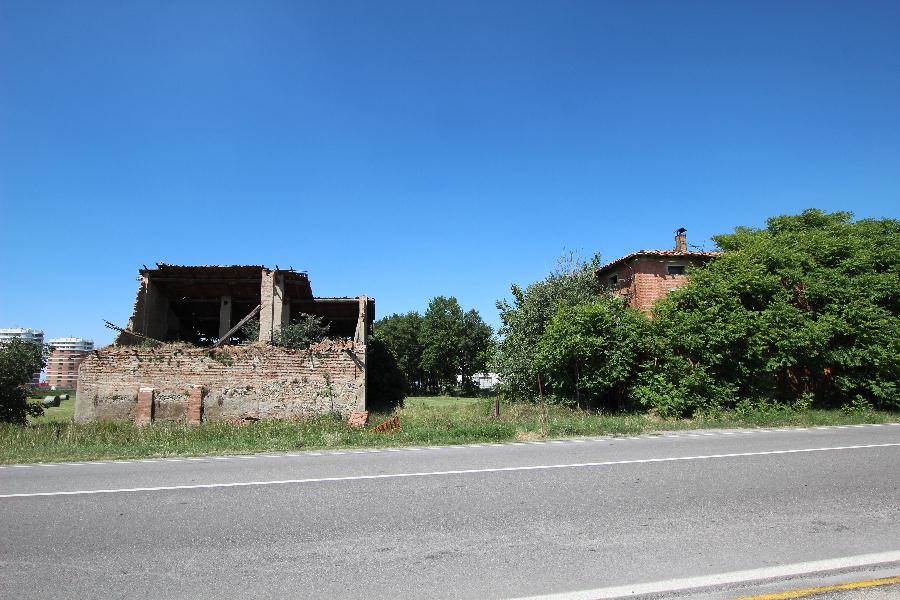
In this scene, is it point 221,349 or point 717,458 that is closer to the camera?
point 717,458

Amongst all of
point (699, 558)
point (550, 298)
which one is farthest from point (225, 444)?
point (550, 298)

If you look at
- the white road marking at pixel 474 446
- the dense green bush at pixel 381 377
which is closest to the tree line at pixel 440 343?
the dense green bush at pixel 381 377

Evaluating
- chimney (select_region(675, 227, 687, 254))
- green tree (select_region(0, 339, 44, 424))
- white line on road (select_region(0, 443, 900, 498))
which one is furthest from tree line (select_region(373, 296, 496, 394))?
white line on road (select_region(0, 443, 900, 498))

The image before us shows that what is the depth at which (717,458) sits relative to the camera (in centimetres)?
891

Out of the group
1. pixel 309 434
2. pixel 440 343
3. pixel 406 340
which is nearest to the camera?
pixel 309 434

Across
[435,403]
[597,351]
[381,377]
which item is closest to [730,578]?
[597,351]

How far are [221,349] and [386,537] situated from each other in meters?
14.5

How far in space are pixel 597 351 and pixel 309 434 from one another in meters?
10.1

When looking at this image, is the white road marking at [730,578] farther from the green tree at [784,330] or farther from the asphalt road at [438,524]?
the green tree at [784,330]

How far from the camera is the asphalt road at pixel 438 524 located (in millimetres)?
4098

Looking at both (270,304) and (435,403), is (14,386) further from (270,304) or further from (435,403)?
(435,403)

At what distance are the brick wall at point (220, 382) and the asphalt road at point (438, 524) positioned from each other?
8154 mm

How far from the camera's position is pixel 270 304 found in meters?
21.2

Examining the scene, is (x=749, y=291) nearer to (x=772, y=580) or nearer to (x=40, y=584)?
(x=772, y=580)
